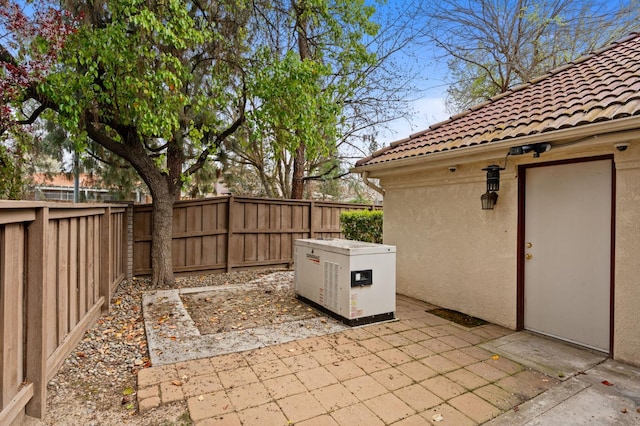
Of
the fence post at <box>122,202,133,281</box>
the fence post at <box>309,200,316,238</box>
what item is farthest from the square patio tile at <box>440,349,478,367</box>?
the fence post at <box>122,202,133,281</box>

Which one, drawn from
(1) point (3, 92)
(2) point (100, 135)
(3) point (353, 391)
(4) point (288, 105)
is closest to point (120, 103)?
(2) point (100, 135)

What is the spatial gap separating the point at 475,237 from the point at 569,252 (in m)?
1.16

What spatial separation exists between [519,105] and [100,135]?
6710 millimetres

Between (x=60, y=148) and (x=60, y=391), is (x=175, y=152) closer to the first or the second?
(x=60, y=148)

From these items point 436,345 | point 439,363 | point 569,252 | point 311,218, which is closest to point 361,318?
point 436,345

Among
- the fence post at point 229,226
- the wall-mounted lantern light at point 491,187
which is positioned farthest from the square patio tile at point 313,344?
the fence post at point 229,226

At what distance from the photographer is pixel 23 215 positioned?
2111 millimetres

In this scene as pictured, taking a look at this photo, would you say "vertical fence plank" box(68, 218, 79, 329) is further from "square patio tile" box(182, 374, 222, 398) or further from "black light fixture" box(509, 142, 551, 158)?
"black light fixture" box(509, 142, 551, 158)

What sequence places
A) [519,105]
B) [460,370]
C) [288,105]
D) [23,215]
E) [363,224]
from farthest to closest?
[363,224] < [288,105] < [519,105] < [460,370] < [23,215]

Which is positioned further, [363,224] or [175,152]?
[363,224]

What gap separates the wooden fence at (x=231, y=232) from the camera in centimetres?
714

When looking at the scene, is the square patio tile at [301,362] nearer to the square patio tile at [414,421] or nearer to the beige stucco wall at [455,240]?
the square patio tile at [414,421]

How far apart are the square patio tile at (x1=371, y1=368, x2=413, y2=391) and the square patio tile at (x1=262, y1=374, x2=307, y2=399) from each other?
694 millimetres

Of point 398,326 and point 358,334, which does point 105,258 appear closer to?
point 358,334
